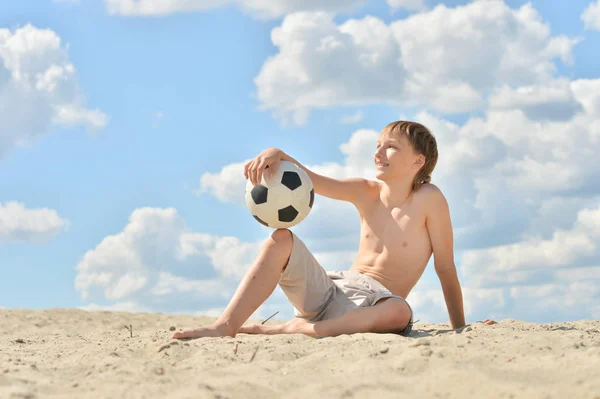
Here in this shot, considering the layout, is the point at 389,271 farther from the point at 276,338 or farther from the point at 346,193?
the point at 276,338

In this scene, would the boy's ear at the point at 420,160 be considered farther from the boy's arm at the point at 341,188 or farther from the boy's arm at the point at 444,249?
the boy's arm at the point at 341,188

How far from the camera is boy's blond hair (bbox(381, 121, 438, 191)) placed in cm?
554

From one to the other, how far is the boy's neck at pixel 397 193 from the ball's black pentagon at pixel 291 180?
0.96 meters

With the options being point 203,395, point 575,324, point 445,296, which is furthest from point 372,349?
point 575,324

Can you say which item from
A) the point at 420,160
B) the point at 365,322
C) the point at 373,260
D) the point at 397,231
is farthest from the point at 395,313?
the point at 420,160

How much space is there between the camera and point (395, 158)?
5.45 meters

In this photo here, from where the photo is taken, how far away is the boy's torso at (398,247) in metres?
5.39

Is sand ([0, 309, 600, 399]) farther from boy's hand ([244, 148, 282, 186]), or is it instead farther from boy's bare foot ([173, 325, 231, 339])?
boy's hand ([244, 148, 282, 186])

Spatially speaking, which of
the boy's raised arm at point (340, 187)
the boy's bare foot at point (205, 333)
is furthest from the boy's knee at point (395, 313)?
the boy's bare foot at point (205, 333)

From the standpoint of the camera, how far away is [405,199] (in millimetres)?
5535

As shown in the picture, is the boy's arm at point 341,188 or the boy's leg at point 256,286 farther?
the boy's arm at point 341,188

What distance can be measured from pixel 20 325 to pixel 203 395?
23.7ft

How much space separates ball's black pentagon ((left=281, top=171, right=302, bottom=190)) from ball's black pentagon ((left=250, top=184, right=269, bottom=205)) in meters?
0.14

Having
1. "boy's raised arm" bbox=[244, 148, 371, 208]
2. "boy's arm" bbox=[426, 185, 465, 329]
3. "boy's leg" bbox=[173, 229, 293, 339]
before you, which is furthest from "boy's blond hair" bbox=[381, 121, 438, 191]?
"boy's leg" bbox=[173, 229, 293, 339]
